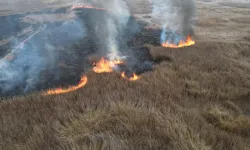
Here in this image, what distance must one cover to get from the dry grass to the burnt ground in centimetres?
214

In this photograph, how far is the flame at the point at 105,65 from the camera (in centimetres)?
986

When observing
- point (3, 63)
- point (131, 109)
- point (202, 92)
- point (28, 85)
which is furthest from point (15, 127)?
point (3, 63)

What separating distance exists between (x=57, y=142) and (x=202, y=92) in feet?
15.9

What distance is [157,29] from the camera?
2100 centimetres

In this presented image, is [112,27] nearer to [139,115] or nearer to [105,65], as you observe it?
[105,65]

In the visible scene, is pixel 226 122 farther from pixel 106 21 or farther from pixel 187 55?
pixel 106 21

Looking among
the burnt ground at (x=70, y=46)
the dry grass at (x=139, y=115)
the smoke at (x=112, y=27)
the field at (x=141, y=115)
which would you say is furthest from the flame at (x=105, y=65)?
the dry grass at (x=139, y=115)

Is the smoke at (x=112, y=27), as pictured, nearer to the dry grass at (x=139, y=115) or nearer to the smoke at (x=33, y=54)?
the smoke at (x=33, y=54)

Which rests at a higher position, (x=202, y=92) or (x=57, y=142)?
(x=57, y=142)

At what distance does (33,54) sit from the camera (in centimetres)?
1220

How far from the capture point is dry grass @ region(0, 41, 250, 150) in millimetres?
3590

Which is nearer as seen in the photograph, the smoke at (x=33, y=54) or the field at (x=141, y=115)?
the field at (x=141, y=115)

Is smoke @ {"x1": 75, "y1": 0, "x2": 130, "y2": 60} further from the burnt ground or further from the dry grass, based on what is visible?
the dry grass

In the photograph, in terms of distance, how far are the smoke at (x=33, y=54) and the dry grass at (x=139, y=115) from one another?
2958mm
